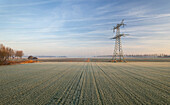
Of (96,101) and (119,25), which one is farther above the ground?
(119,25)

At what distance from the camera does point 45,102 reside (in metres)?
3.87

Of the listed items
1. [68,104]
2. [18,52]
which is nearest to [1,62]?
[68,104]

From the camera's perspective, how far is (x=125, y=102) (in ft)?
12.5

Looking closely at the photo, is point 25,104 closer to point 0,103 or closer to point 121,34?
point 0,103

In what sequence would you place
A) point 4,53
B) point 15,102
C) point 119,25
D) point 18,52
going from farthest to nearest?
point 18,52 < point 119,25 < point 4,53 < point 15,102

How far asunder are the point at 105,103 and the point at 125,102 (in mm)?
835

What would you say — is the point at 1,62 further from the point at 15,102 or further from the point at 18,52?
the point at 18,52

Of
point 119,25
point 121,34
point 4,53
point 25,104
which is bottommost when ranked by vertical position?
point 25,104

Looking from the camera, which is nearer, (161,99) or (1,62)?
(161,99)

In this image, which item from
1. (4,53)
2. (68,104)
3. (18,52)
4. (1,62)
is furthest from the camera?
(18,52)

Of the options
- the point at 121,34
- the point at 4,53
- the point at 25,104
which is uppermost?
the point at 121,34

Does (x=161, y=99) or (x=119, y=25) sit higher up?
(x=119, y=25)

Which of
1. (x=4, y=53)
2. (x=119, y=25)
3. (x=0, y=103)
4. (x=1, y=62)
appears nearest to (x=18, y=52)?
(x=4, y=53)

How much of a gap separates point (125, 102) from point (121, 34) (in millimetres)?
29233
